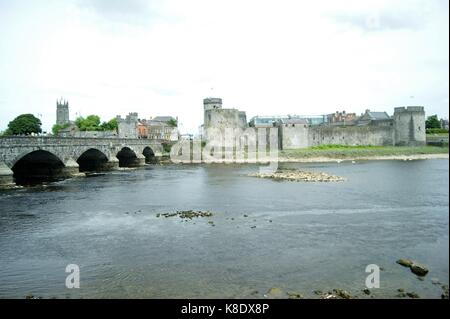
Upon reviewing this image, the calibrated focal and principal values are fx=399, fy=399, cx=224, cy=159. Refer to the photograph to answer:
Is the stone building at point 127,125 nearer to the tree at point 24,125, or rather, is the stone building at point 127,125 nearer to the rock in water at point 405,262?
the tree at point 24,125

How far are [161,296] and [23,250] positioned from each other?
655cm

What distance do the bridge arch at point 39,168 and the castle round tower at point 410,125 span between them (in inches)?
2249

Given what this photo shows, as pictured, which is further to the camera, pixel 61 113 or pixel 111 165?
pixel 61 113

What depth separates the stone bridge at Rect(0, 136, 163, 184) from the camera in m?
28.2

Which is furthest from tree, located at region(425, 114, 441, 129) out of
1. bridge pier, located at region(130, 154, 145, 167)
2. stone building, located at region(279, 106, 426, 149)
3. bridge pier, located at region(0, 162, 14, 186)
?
bridge pier, located at region(0, 162, 14, 186)

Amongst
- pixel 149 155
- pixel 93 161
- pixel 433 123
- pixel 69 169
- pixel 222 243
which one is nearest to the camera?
pixel 222 243

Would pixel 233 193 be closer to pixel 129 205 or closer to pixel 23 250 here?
pixel 129 205

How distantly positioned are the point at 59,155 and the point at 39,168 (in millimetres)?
5731

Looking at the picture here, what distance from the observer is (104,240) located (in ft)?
47.2

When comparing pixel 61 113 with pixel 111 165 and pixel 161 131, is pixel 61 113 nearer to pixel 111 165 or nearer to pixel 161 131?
pixel 161 131

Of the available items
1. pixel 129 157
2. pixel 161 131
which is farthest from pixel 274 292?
pixel 161 131

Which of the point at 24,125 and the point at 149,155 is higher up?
the point at 24,125

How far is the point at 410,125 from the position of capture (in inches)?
2729
